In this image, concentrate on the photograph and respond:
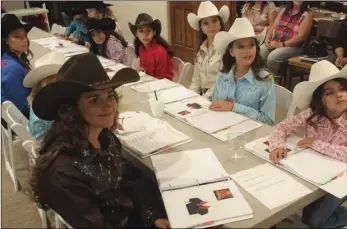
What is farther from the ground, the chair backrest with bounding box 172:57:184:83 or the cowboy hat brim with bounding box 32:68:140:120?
the cowboy hat brim with bounding box 32:68:140:120

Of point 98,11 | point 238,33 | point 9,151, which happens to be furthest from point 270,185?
point 98,11

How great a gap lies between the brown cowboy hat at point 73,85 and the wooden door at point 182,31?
3.74 meters

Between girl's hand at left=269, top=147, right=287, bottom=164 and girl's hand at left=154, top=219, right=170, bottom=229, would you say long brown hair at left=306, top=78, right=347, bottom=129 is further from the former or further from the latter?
girl's hand at left=154, top=219, right=170, bottom=229

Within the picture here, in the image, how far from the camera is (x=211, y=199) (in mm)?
1188

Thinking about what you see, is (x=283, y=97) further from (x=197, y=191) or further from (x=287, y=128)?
(x=197, y=191)

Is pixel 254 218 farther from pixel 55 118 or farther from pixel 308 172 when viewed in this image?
pixel 55 118

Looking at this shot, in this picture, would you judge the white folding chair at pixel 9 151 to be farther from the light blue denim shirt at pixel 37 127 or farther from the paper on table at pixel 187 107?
the paper on table at pixel 187 107

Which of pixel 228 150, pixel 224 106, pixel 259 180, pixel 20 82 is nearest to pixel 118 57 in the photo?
pixel 20 82

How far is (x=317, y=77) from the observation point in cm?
151

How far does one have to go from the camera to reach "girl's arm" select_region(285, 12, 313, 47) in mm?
3693

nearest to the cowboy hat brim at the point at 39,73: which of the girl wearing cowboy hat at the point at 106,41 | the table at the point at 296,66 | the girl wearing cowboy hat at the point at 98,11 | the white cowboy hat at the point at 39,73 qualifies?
the white cowboy hat at the point at 39,73

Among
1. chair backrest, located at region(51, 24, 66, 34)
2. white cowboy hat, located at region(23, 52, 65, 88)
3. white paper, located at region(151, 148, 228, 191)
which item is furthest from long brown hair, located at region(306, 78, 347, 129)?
chair backrest, located at region(51, 24, 66, 34)

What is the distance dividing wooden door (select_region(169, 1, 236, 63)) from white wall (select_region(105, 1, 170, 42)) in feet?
0.30

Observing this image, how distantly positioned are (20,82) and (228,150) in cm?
158
